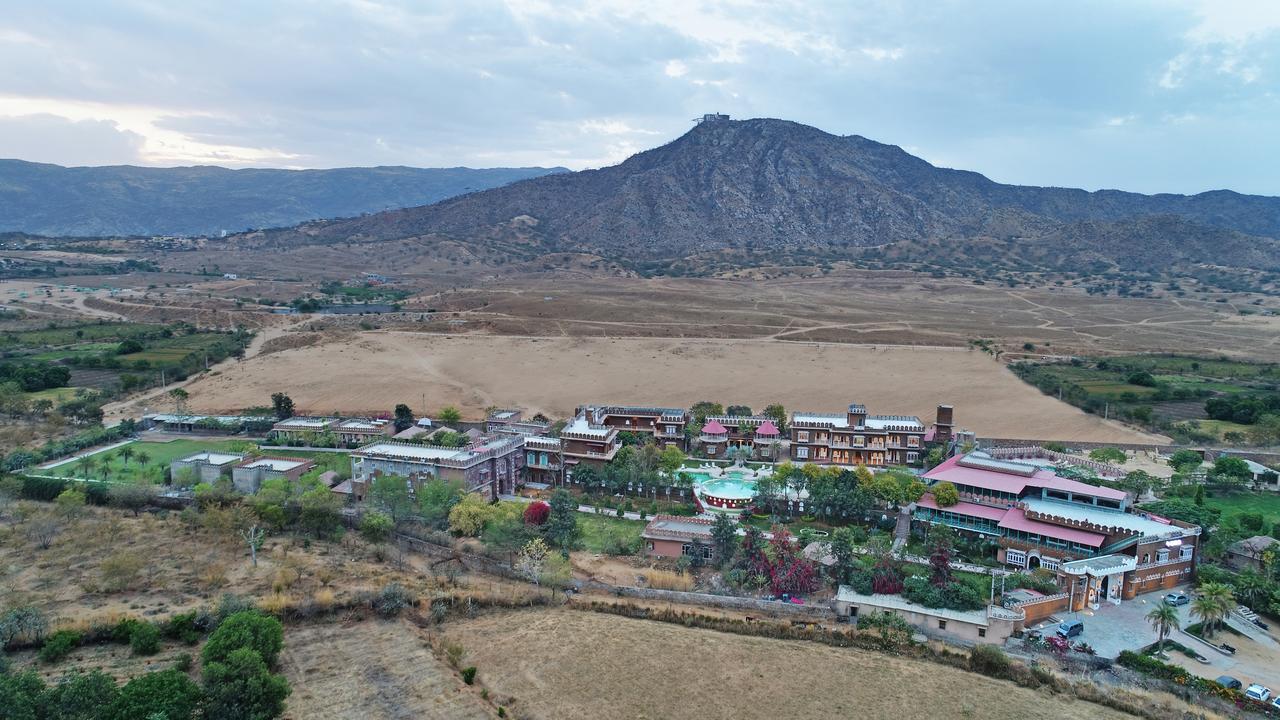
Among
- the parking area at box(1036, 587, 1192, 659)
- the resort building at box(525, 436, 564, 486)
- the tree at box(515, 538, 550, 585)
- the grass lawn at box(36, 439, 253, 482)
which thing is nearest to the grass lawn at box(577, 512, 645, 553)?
the tree at box(515, 538, 550, 585)

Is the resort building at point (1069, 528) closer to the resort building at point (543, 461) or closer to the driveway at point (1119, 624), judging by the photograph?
the driveway at point (1119, 624)

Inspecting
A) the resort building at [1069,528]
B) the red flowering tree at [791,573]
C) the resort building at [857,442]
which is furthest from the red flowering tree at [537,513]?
the resort building at [857,442]

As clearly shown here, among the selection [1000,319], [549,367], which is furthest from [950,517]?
[1000,319]

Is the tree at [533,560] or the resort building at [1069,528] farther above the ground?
the resort building at [1069,528]

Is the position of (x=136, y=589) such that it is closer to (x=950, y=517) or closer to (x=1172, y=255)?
(x=950, y=517)

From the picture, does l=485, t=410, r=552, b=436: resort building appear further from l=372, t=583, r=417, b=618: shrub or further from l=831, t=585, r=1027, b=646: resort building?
l=831, t=585, r=1027, b=646: resort building

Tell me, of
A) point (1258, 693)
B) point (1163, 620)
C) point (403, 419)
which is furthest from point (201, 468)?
point (1258, 693)

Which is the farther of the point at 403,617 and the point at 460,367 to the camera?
the point at 460,367

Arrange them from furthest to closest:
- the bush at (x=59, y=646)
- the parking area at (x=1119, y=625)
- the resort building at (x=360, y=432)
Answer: the resort building at (x=360, y=432) → the parking area at (x=1119, y=625) → the bush at (x=59, y=646)
